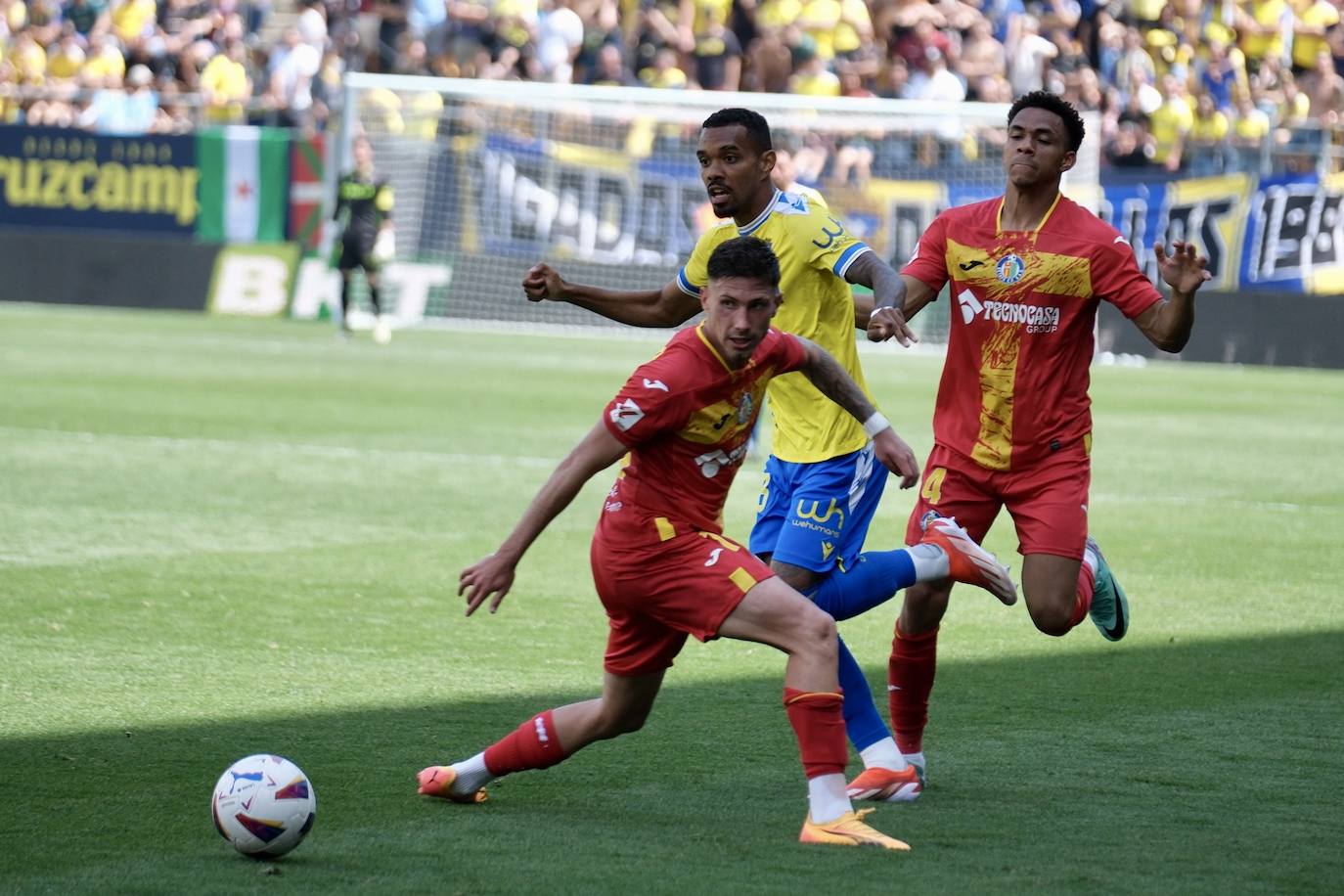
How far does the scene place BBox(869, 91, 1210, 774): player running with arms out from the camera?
6.59 m

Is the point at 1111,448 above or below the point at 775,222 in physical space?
below

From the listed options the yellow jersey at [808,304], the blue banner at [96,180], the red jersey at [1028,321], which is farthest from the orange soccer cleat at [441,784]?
the blue banner at [96,180]

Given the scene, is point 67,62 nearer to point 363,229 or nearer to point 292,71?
point 292,71

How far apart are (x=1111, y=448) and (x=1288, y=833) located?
36.3ft

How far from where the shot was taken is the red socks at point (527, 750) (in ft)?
18.9

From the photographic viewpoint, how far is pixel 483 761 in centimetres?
574

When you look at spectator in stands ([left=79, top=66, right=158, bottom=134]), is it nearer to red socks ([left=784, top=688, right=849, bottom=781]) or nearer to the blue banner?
the blue banner

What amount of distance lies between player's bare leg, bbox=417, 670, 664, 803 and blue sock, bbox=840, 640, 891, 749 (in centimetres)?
66

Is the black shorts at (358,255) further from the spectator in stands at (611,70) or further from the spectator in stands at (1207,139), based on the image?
the spectator in stands at (1207,139)

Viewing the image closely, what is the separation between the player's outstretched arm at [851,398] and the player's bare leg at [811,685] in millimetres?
576

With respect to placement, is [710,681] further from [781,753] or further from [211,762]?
[211,762]

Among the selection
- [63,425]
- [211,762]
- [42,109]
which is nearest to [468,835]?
[211,762]

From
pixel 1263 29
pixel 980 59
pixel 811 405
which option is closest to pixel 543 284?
pixel 811 405

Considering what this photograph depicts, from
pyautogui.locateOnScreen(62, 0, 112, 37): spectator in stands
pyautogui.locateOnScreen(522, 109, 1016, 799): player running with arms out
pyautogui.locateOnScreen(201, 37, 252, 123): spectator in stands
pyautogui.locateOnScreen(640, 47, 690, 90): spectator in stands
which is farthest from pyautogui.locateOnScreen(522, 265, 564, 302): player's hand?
pyautogui.locateOnScreen(62, 0, 112, 37): spectator in stands
